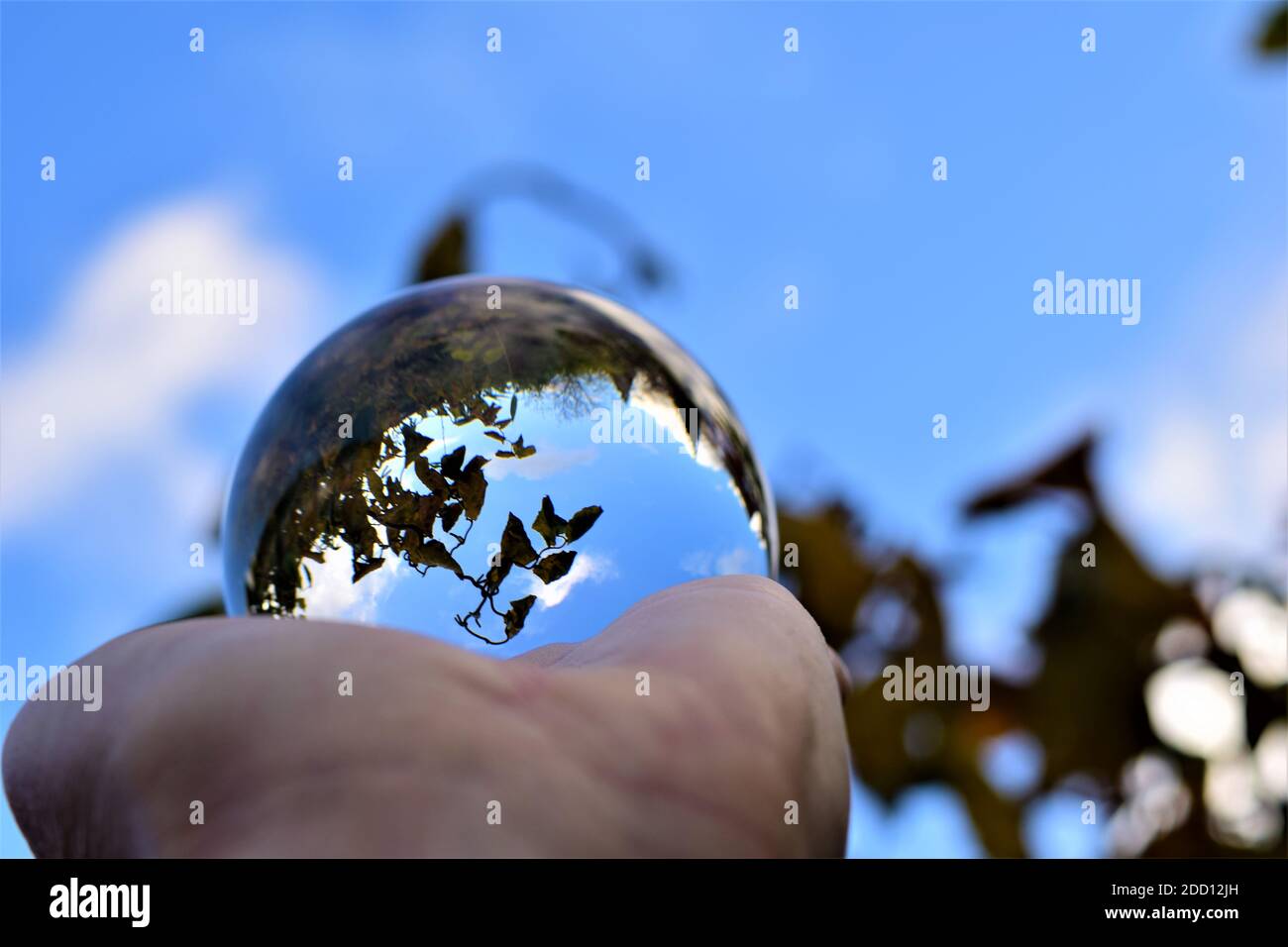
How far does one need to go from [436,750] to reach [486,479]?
61 cm

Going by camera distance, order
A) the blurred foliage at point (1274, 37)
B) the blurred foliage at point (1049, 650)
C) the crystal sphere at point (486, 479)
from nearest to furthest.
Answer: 1. the crystal sphere at point (486, 479)
2. the blurred foliage at point (1274, 37)
3. the blurred foliage at point (1049, 650)

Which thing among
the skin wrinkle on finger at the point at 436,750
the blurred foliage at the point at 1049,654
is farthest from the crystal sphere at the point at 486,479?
the blurred foliage at the point at 1049,654

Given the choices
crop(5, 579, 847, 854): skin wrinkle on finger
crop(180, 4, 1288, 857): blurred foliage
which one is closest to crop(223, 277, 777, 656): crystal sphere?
crop(5, 579, 847, 854): skin wrinkle on finger

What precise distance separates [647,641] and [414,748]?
0.35 meters

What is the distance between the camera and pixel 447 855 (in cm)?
114

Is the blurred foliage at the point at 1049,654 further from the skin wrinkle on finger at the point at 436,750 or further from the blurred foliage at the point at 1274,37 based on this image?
→ the skin wrinkle on finger at the point at 436,750

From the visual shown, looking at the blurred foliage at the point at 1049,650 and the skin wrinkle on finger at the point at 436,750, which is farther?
the blurred foliage at the point at 1049,650

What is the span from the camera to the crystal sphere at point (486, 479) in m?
1.72

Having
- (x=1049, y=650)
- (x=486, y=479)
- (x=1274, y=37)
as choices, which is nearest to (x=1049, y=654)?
(x=1049, y=650)

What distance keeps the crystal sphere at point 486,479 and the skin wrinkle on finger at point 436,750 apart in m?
0.37

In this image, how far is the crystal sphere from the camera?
172cm
